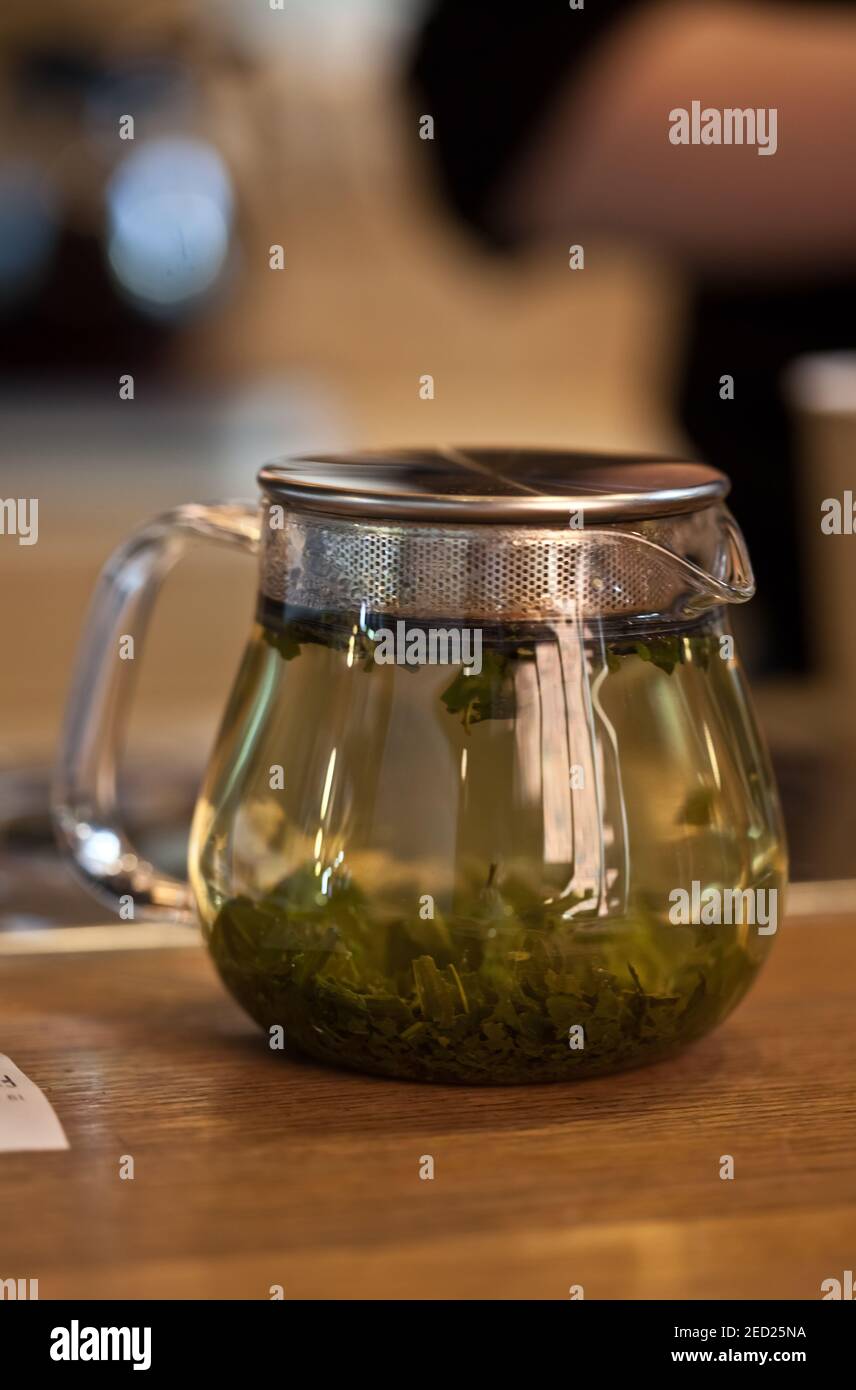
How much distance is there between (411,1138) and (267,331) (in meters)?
3.66

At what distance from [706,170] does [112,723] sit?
3.82 ft

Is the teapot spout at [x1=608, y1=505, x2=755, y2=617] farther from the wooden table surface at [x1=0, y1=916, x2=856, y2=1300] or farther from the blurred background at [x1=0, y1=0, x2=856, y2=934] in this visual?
the blurred background at [x1=0, y1=0, x2=856, y2=934]

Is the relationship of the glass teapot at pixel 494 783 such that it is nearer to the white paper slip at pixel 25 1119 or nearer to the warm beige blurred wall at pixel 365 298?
the white paper slip at pixel 25 1119

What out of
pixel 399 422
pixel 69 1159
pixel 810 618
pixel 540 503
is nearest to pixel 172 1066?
pixel 69 1159

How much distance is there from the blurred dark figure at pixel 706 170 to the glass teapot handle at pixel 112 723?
0.88 meters

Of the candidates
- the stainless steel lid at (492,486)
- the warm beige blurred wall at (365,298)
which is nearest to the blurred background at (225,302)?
the warm beige blurred wall at (365,298)

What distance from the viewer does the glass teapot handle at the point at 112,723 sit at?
1.86ft

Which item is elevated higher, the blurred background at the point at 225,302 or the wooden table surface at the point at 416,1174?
the blurred background at the point at 225,302

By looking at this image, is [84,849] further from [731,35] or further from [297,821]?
[731,35]

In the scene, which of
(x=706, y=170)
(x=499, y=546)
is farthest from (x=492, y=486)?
(x=706, y=170)

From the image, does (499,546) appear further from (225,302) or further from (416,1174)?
(225,302)

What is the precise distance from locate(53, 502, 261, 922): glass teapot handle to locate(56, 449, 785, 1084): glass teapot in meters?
0.06

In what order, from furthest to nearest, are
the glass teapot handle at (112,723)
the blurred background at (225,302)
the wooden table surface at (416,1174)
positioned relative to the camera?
the blurred background at (225,302) → the glass teapot handle at (112,723) → the wooden table surface at (416,1174)

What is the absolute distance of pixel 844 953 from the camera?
65 cm
